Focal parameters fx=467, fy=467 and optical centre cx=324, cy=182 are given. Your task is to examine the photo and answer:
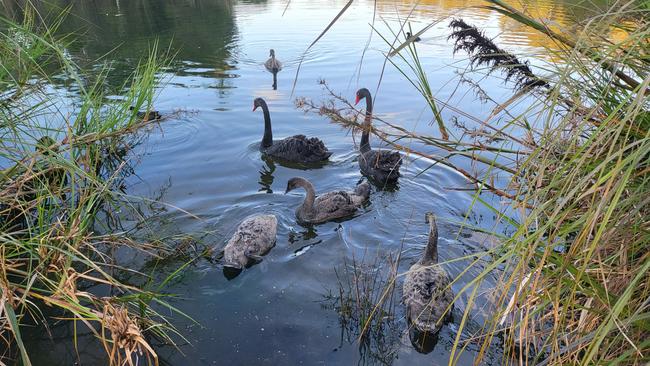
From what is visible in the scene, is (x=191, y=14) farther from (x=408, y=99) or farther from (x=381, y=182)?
(x=381, y=182)

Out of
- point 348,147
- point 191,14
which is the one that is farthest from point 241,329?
point 191,14

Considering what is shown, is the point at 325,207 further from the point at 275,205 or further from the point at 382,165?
the point at 382,165

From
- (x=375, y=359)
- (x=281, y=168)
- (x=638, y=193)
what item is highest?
(x=638, y=193)

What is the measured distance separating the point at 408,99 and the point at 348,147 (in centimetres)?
313

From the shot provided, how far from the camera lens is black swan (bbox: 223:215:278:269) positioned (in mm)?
4945

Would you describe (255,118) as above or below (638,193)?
below

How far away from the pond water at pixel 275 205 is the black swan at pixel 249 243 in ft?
0.44

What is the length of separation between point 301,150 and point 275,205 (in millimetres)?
1514

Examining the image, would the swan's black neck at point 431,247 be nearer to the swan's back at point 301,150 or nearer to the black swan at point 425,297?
the black swan at point 425,297

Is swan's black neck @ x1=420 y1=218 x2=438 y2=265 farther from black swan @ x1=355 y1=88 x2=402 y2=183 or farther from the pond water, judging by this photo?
black swan @ x1=355 y1=88 x2=402 y2=183

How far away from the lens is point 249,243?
197 inches

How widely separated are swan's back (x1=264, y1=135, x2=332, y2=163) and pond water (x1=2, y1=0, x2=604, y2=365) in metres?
0.23

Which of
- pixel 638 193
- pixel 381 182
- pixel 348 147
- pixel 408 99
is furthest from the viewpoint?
pixel 408 99

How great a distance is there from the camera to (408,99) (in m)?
11.1
